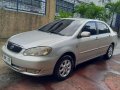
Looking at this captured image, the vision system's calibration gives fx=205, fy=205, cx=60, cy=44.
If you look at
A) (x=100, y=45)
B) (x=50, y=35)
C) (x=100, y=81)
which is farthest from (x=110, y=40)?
(x=50, y=35)

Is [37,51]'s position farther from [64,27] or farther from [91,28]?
[91,28]

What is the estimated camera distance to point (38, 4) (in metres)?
11.2

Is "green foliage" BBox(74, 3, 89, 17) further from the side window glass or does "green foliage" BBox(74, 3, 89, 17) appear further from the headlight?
the headlight

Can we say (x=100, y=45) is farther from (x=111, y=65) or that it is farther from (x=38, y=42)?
Result: (x=38, y=42)

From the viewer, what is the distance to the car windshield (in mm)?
5484

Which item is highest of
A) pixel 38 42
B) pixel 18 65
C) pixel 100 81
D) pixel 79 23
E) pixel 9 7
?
pixel 9 7

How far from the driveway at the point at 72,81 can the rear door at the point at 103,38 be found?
2.52ft

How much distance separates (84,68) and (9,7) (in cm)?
526

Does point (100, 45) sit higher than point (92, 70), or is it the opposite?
point (100, 45)

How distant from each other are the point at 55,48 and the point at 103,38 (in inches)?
104

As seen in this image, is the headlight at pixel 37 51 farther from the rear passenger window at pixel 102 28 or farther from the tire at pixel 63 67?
the rear passenger window at pixel 102 28

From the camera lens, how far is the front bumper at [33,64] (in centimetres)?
437

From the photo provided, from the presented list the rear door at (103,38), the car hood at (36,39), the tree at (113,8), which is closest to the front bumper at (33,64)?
the car hood at (36,39)

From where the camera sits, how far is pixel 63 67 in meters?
5.00
